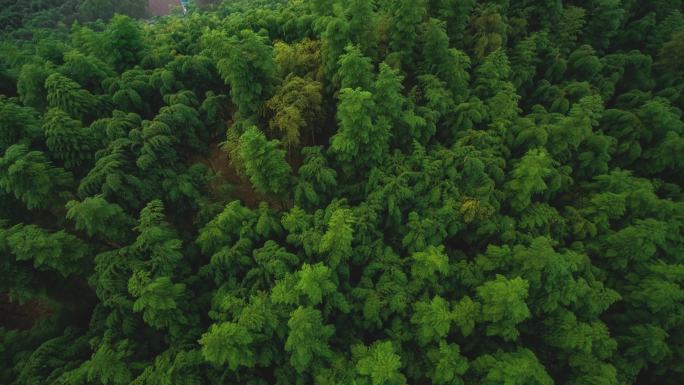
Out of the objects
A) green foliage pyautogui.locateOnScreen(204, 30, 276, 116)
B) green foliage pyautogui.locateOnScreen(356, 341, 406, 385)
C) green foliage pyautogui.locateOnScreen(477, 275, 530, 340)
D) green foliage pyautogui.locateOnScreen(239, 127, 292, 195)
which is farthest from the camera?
green foliage pyautogui.locateOnScreen(204, 30, 276, 116)

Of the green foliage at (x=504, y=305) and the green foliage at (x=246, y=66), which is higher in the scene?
the green foliage at (x=246, y=66)

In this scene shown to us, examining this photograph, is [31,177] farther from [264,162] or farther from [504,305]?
[504,305]

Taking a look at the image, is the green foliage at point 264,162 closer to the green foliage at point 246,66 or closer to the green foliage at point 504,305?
the green foliage at point 246,66

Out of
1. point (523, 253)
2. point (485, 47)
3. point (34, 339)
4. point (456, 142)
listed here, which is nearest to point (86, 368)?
point (34, 339)

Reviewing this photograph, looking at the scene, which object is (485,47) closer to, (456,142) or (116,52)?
(456,142)

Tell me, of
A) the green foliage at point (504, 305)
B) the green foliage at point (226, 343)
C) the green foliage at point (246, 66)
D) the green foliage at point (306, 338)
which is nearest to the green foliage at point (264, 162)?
the green foliage at point (246, 66)

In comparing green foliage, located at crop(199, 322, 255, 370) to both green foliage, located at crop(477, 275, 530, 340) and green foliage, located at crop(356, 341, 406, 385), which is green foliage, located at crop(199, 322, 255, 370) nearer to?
green foliage, located at crop(356, 341, 406, 385)

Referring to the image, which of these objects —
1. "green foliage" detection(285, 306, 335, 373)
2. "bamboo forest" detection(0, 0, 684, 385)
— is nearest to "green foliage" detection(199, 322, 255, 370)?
"bamboo forest" detection(0, 0, 684, 385)

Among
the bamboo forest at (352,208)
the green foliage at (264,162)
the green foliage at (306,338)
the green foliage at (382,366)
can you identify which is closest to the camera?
the green foliage at (382,366)
